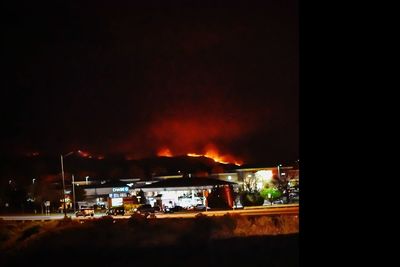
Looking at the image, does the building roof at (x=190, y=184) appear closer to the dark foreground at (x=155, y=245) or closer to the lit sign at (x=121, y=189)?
the lit sign at (x=121, y=189)

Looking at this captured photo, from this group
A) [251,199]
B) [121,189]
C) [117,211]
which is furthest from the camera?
[121,189]

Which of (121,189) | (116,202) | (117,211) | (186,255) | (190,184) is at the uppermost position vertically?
(121,189)

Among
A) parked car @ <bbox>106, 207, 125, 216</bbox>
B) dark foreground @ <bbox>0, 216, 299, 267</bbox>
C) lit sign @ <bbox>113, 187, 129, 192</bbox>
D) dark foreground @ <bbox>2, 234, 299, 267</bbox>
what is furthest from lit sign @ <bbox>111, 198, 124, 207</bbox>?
dark foreground @ <bbox>2, 234, 299, 267</bbox>

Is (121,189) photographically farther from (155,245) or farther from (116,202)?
(155,245)

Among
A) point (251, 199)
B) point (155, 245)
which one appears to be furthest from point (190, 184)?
point (155, 245)

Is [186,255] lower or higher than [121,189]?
lower

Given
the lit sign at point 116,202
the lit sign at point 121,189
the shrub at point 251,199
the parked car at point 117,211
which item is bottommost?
the parked car at point 117,211

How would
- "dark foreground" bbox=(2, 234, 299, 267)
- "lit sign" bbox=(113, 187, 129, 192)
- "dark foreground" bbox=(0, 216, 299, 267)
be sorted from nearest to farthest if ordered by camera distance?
1. "dark foreground" bbox=(2, 234, 299, 267)
2. "dark foreground" bbox=(0, 216, 299, 267)
3. "lit sign" bbox=(113, 187, 129, 192)

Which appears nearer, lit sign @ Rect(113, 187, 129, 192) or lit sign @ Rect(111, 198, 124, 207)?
lit sign @ Rect(111, 198, 124, 207)

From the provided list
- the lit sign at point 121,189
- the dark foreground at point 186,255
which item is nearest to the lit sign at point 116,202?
the lit sign at point 121,189

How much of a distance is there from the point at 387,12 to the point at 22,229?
70.8 ft

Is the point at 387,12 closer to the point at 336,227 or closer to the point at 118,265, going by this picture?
the point at 336,227

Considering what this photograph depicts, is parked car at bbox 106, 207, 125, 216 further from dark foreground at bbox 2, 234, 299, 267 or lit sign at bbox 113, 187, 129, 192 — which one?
dark foreground at bbox 2, 234, 299, 267

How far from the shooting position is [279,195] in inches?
1499
